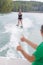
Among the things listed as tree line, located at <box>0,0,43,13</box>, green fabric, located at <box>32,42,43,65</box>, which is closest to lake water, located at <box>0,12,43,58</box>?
tree line, located at <box>0,0,43,13</box>

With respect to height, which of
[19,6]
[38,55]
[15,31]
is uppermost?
[19,6]

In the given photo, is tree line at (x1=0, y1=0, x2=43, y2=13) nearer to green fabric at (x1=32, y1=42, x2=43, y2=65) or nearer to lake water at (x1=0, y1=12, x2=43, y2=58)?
lake water at (x1=0, y1=12, x2=43, y2=58)

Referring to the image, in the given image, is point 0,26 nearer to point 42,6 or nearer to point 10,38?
point 10,38

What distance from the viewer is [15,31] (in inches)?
73.7

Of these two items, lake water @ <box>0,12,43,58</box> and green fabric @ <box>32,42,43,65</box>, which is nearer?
green fabric @ <box>32,42,43,65</box>

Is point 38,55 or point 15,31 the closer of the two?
point 38,55

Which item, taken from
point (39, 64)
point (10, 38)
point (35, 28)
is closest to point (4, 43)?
point (10, 38)

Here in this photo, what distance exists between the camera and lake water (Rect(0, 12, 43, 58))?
179cm

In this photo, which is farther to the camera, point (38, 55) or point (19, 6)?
point (19, 6)

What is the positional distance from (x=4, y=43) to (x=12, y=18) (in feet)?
0.95

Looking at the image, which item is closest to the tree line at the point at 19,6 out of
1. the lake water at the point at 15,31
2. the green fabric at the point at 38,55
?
the lake water at the point at 15,31

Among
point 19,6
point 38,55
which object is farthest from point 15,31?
point 38,55

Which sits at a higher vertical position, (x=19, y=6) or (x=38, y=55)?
(x=19, y=6)

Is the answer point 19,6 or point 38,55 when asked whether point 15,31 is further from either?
point 38,55
